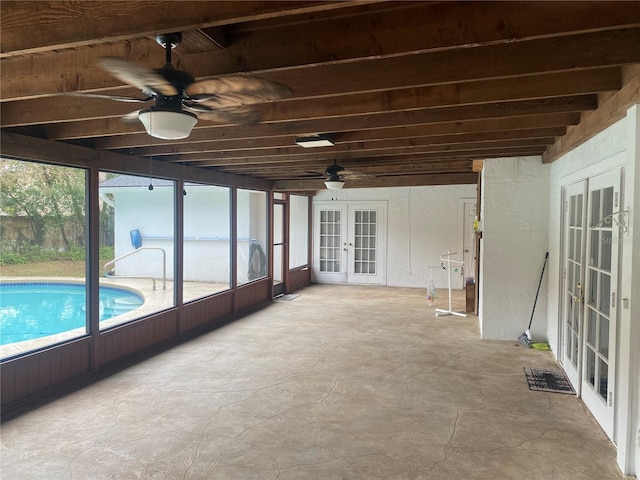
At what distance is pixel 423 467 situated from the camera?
2.76 meters

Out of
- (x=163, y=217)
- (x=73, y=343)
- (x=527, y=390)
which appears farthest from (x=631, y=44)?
(x=163, y=217)

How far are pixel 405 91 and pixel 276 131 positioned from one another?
1.31 m

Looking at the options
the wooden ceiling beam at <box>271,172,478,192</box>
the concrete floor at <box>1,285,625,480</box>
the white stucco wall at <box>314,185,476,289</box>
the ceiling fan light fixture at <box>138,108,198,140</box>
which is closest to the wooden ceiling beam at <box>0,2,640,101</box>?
the ceiling fan light fixture at <box>138,108,198,140</box>

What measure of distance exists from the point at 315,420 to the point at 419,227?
7.32 meters

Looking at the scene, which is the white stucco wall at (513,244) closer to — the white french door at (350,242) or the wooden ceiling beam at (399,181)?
the wooden ceiling beam at (399,181)

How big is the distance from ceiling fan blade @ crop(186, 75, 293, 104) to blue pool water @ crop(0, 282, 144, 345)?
329 centimetres

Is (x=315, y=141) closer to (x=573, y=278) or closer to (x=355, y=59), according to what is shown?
(x=355, y=59)

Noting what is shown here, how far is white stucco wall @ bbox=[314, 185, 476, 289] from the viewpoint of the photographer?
9.84 metres

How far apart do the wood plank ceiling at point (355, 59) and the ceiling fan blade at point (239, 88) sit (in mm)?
205

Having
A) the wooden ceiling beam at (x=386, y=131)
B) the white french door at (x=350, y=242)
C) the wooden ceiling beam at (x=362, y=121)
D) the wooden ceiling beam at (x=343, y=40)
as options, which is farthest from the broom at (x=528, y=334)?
the white french door at (x=350, y=242)

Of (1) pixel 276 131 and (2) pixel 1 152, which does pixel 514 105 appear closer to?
(1) pixel 276 131

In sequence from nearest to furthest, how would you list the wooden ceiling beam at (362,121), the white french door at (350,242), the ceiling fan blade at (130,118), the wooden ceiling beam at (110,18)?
the wooden ceiling beam at (110,18) → the ceiling fan blade at (130,118) → the wooden ceiling beam at (362,121) → the white french door at (350,242)

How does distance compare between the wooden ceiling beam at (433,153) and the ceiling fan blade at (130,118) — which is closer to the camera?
the ceiling fan blade at (130,118)

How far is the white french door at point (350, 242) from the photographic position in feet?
34.3
